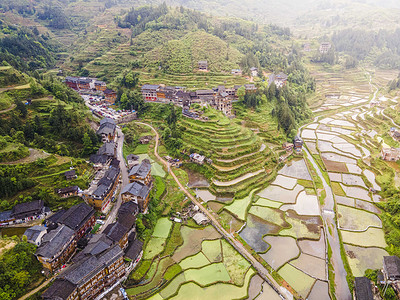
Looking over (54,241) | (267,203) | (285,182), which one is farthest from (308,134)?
(54,241)

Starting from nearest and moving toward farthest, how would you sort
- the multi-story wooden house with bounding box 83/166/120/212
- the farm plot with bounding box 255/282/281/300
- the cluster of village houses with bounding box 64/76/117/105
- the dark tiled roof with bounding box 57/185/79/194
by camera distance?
the farm plot with bounding box 255/282/281/300, the dark tiled roof with bounding box 57/185/79/194, the multi-story wooden house with bounding box 83/166/120/212, the cluster of village houses with bounding box 64/76/117/105

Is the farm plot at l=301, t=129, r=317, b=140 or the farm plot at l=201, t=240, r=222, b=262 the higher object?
the farm plot at l=201, t=240, r=222, b=262

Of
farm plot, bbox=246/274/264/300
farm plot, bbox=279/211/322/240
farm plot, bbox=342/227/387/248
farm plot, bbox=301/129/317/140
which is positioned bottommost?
farm plot, bbox=342/227/387/248

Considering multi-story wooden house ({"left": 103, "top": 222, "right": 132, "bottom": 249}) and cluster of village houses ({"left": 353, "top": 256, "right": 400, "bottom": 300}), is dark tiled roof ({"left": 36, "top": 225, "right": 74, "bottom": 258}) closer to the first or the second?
multi-story wooden house ({"left": 103, "top": 222, "right": 132, "bottom": 249})

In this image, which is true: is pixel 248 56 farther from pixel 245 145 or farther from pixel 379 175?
pixel 379 175

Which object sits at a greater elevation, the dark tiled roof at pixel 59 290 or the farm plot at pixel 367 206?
the dark tiled roof at pixel 59 290

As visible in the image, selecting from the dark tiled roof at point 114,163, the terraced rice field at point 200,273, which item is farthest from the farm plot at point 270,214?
the dark tiled roof at point 114,163

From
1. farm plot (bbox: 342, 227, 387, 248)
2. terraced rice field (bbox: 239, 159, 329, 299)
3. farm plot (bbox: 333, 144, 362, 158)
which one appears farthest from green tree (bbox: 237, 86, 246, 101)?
farm plot (bbox: 342, 227, 387, 248)

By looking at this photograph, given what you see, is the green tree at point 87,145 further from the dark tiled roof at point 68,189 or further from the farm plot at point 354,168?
the farm plot at point 354,168
